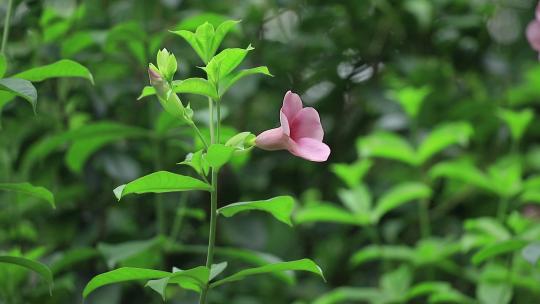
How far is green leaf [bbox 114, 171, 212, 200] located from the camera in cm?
101

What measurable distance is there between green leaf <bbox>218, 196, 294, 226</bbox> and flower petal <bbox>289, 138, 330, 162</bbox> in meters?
0.07

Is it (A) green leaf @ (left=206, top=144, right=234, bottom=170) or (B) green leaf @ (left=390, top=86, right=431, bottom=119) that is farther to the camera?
(B) green leaf @ (left=390, top=86, right=431, bottom=119)

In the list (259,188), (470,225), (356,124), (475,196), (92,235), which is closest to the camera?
(470,225)

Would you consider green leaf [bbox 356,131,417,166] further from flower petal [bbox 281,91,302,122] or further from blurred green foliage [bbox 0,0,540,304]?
flower petal [bbox 281,91,302,122]

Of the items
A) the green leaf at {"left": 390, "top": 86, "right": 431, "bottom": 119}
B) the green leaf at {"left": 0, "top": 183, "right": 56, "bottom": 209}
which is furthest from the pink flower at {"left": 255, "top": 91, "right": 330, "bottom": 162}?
the green leaf at {"left": 390, "top": 86, "right": 431, "bottom": 119}

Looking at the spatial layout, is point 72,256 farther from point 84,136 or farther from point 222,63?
point 222,63

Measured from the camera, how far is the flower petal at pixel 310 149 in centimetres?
103

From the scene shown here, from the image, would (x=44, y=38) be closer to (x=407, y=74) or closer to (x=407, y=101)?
(x=407, y=101)

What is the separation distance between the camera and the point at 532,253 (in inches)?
51.0

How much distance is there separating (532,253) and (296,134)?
1.60 ft

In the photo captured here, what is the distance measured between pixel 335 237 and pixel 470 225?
0.65 metres

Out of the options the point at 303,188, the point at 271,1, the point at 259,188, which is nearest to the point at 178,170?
the point at 259,188

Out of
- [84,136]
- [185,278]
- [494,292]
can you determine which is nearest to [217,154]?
[185,278]

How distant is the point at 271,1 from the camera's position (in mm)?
2391
